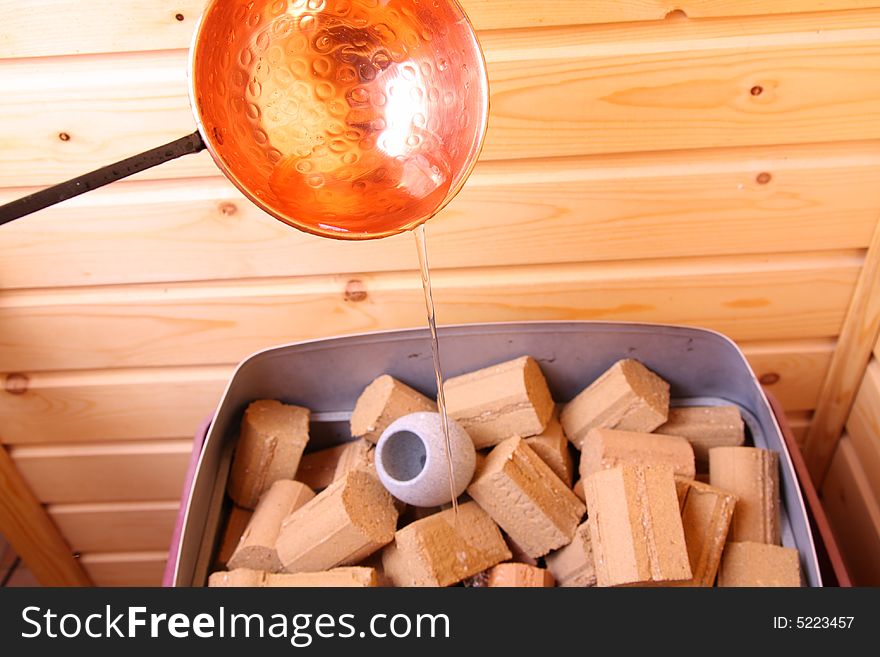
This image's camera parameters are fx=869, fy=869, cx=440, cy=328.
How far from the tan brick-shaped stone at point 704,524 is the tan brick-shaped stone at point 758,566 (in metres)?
0.01

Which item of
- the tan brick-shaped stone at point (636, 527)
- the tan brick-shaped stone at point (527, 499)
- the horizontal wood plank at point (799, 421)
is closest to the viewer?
the tan brick-shaped stone at point (636, 527)

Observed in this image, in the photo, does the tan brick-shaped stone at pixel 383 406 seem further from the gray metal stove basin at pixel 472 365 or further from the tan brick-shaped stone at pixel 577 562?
the tan brick-shaped stone at pixel 577 562

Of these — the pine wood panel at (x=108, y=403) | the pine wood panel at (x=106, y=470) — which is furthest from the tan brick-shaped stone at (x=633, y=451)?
the pine wood panel at (x=106, y=470)

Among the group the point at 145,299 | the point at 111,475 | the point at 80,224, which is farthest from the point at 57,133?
the point at 111,475

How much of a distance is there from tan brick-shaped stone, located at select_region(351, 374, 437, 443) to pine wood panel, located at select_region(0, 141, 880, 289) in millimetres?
177

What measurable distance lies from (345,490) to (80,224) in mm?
531

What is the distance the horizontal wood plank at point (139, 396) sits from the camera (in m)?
1.39

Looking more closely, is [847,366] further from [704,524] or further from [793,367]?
[704,524]

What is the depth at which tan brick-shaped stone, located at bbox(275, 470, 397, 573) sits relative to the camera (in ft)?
3.61

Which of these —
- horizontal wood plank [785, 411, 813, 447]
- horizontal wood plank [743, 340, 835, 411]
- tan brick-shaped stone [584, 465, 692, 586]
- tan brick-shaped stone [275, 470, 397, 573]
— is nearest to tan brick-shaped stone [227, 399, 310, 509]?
tan brick-shaped stone [275, 470, 397, 573]

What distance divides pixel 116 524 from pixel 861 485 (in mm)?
A: 1328

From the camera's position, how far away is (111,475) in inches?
62.2

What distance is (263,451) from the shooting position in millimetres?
1219
